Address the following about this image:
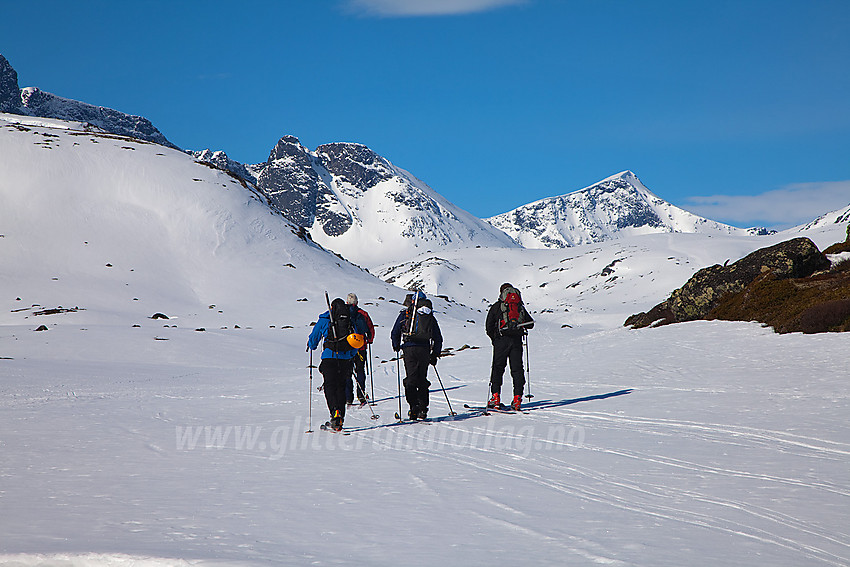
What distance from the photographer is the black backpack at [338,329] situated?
37.3 feet

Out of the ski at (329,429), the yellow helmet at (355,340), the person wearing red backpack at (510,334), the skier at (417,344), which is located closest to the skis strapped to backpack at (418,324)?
the skier at (417,344)

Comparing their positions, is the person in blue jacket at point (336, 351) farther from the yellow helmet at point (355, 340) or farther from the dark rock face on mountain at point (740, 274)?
the dark rock face on mountain at point (740, 274)

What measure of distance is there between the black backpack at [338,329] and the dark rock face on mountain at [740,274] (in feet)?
65.4

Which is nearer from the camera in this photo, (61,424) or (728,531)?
(728,531)

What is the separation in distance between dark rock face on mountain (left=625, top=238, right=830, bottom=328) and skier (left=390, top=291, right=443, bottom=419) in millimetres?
18225

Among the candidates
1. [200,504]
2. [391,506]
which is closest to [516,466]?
[391,506]

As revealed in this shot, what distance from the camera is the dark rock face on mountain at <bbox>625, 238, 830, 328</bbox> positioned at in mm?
25047

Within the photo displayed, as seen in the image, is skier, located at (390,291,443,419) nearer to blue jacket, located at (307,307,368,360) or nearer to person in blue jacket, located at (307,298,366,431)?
blue jacket, located at (307,307,368,360)

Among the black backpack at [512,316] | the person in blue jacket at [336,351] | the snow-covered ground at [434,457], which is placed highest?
Result: the black backpack at [512,316]

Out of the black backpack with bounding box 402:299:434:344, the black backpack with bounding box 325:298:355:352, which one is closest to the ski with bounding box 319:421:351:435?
the black backpack with bounding box 325:298:355:352

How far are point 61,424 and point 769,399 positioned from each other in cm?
1382

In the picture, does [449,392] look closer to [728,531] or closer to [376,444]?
[376,444]

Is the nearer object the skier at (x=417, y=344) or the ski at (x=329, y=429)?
the ski at (x=329, y=429)

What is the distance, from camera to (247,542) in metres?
5.14
